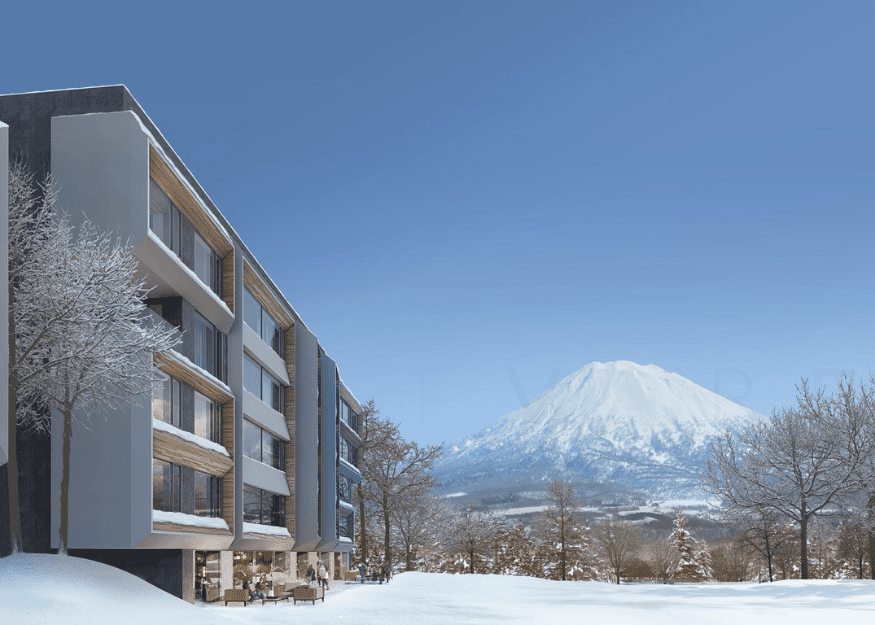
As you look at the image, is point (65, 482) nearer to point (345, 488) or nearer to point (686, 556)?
point (345, 488)

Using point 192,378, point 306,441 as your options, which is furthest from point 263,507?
point 192,378

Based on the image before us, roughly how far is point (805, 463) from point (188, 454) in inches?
1176

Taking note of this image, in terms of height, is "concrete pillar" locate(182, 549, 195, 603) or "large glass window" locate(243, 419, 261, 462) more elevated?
"large glass window" locate(243, 419, 261, 462)

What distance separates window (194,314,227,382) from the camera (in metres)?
30.8

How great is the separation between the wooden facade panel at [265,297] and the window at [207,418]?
20.0 ft

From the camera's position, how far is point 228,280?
33.7 m

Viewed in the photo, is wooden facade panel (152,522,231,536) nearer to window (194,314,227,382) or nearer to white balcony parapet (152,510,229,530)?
white balcony parapet (152,510,229,530)

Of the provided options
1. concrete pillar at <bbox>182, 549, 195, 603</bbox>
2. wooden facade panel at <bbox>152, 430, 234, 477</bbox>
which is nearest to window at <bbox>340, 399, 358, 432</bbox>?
wooden facade panel at <bbox>152, 430, 234, 477</bbox>

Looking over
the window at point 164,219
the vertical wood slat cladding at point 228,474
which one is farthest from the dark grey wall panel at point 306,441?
the window at point 164,219

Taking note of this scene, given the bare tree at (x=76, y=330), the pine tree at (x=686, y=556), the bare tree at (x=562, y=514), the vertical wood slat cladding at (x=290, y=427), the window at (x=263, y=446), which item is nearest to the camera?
the bare tree at (x=76, y=330)

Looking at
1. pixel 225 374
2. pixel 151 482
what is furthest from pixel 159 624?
pixel 225 374

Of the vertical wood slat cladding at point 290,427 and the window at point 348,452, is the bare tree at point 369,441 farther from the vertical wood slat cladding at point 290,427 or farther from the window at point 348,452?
the vertical wood slat cladding at point 290,427

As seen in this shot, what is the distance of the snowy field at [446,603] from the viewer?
17.1m

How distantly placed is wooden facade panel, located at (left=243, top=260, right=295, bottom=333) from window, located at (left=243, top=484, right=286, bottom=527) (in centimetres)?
829
